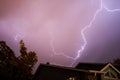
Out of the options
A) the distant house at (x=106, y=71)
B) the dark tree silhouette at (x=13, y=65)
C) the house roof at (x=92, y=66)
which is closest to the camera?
the distant house at (x=106, y=71)

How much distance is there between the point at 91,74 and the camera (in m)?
24.8

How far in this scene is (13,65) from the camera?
33.4m

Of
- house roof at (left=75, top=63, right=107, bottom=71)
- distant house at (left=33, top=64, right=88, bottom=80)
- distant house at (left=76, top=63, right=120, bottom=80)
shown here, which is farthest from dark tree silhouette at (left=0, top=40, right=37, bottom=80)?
distant house at (left=76, top=63, right=120, bottom=80)

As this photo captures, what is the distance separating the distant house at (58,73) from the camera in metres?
25.2

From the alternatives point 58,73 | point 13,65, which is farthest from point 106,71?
point 13,65

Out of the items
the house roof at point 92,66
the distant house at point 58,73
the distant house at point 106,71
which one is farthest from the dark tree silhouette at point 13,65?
the distant house at point 106,71

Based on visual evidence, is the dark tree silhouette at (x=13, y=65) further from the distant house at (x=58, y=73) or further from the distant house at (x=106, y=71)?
the distant house at (x=106, y=71)

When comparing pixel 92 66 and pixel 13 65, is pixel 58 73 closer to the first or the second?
pixel 92 66

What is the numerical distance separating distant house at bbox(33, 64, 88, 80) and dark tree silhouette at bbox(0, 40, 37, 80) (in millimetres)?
4145

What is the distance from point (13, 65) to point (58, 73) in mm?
9823

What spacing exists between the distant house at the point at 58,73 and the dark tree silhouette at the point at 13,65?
4.15 meters

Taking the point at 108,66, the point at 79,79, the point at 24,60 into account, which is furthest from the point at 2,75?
the point at 108,66

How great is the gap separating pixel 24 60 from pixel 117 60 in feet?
83.9

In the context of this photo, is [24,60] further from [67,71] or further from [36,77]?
[67,71]
